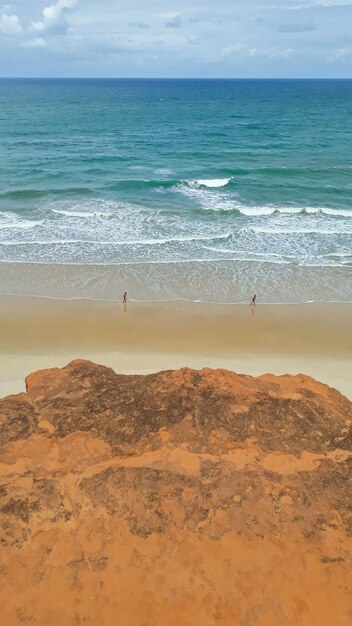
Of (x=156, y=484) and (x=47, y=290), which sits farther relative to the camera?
(x=47, y=290)

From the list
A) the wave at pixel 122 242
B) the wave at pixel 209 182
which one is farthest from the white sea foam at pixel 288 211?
the wave at pixel 209 182

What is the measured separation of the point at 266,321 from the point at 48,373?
11.5 metres

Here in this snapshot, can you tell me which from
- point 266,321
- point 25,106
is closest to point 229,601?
point 266,321

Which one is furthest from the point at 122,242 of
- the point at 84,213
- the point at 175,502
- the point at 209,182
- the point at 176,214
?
the point at 175,502

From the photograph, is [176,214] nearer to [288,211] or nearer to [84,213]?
[84,213]

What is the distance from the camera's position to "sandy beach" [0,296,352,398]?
17.0 meters

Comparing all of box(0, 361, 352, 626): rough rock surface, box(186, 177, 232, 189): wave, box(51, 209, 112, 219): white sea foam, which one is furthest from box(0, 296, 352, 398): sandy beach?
box(186, 177, 232, 189): wave

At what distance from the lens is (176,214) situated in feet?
107

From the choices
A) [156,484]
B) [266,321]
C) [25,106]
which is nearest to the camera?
[156,484]

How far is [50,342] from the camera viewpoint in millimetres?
18250

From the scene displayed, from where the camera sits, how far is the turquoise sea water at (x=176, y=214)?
2373 cm

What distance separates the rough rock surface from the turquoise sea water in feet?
40.1

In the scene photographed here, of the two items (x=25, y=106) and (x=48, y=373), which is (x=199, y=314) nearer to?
(x=48, y=373)

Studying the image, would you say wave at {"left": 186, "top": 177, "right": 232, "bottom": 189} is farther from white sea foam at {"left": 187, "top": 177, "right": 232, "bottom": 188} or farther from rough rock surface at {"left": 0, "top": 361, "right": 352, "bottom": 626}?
rough rock surface at {"left": 0, "top": 361, "right": 352, "bottom": 626}
